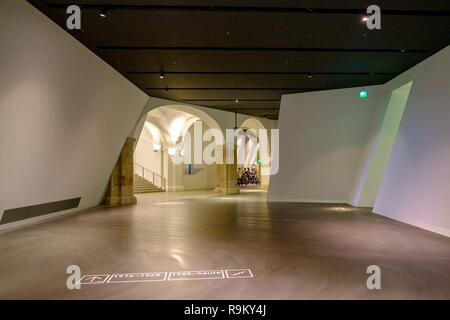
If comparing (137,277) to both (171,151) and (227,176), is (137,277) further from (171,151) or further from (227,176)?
(171,151)

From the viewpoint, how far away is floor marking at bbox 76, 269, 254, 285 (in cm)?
325

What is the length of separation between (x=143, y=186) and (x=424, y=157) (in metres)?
14.1

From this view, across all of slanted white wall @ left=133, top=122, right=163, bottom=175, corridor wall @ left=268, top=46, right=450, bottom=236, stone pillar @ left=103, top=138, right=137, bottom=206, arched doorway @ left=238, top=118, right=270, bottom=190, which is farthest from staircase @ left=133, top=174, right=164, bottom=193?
arched doorway @ left=238, top=118, right=270, bottom=190

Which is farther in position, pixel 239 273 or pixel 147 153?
pixel 147 153

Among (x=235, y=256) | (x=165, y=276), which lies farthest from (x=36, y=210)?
(x=235, y=256)

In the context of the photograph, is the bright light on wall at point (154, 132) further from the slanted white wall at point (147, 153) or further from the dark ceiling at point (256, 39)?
the dark ceiling at point (256, 39)

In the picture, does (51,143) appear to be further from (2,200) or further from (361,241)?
(361,241)

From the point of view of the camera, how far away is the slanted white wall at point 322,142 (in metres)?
10.3

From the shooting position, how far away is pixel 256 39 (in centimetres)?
616

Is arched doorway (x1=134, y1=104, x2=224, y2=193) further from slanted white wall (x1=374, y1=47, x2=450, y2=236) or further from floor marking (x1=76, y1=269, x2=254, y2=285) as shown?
floor marking (x1=76, y1=269, x2=254, y2=285)

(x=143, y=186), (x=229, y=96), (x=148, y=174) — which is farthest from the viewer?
(x=148, y=174)

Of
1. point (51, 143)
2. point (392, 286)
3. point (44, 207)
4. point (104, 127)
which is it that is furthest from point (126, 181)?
point (392, 286)
